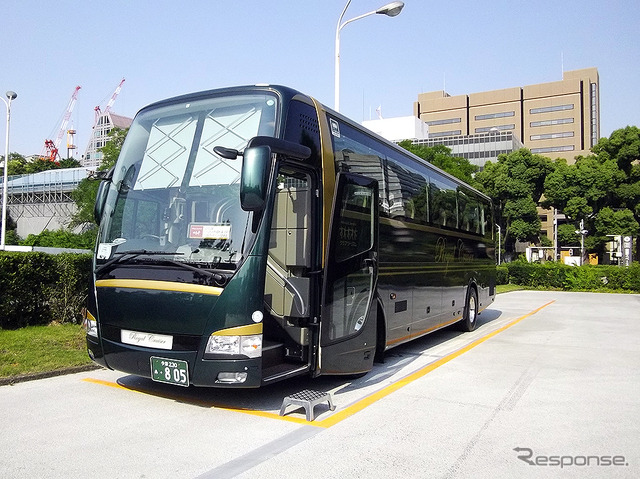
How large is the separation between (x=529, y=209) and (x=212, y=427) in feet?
162

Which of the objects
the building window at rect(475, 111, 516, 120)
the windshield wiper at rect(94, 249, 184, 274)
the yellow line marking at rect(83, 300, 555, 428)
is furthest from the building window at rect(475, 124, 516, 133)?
the windshield wiper at rect(94, 249, 184, 274)

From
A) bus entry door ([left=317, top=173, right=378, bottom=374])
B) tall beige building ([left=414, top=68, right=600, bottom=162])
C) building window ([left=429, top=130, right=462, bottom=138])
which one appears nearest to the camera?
bus entry door ([left=317, top=173, right=378, bottom=374])

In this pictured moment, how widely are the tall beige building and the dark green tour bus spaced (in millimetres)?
100652

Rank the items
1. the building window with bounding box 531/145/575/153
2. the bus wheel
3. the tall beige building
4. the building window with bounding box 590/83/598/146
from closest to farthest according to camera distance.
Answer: the bus wheel, the building window with bounding box 531/145/575/153, the tall beige building, the building window with bounding box 590/83/598/146

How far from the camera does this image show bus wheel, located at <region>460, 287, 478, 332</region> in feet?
42.5

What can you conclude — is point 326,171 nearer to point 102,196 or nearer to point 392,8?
point 102,196

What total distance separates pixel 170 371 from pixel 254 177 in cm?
213

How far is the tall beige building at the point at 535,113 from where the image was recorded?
10525 centimetres

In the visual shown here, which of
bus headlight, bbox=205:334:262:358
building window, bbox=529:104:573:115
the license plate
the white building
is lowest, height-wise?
the license plate

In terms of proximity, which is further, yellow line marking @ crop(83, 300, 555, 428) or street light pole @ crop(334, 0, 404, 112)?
street light pole @ crop(334, 0, 404, 112)

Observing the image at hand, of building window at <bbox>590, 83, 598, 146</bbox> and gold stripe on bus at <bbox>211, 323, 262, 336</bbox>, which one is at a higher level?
building window at <bbox>590, 83, 598, 146</bbox>

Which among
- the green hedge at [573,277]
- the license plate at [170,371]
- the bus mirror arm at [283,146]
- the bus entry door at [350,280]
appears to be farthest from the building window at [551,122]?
the license plate at [170,371]

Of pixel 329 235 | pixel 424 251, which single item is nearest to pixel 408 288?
pixel 424 251

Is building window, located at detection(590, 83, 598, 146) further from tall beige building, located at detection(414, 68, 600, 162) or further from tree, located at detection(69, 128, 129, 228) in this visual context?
tree, located at detection(69, 128, 129, 228)
